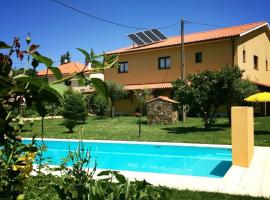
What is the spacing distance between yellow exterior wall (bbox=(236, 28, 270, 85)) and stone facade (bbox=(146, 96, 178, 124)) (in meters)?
7.80

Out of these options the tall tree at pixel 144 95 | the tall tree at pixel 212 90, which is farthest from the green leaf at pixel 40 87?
the tall tree at pixel 144 95

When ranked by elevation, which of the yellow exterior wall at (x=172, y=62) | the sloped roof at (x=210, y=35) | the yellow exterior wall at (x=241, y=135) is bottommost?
the yellow exterior wall at (x=241, y=135)

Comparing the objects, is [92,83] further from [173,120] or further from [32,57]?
[173,120]

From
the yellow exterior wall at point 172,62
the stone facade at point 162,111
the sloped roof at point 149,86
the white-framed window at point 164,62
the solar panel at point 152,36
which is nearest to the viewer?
the stone facade at point 162,111

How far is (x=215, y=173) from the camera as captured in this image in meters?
9.94

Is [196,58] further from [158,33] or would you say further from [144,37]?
[144,37]

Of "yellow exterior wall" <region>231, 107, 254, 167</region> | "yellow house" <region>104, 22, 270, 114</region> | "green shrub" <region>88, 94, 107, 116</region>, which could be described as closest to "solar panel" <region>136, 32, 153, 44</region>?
"yellow house" <region>104, 22, 270, 114</region>

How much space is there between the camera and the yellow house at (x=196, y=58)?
91.4ft

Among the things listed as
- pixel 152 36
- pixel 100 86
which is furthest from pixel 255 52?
pixel 100 86

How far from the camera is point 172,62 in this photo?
30.5 m

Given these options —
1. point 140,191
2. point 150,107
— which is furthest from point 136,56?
point 140,191

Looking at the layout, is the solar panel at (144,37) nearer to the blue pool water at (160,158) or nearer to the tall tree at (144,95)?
the tall tree at (144,95)

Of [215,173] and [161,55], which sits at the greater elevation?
[161,55]

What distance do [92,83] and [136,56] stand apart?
31660mm
